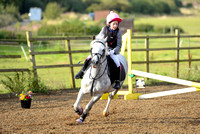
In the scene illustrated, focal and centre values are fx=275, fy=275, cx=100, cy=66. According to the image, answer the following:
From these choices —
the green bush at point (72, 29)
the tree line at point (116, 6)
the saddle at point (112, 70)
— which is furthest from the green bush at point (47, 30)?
the tree line at point (116, 6)

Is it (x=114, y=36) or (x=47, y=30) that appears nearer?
(x=114, y=36)

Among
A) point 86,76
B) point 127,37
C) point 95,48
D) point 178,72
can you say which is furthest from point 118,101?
point 178,72

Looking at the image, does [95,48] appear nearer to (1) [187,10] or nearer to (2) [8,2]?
(2) [8,2]

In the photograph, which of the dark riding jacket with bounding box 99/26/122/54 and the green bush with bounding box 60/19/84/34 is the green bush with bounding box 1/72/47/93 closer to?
the dark riding jacket with bounding box 99/26/122/54

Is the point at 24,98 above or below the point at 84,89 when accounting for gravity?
below

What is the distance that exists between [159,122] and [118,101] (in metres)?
2.44

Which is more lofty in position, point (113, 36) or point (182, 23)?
point (182, 23)

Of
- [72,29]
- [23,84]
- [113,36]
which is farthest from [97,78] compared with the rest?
[72,29]

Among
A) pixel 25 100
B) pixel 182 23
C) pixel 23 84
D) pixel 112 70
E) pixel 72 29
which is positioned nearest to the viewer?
pixel 112 70

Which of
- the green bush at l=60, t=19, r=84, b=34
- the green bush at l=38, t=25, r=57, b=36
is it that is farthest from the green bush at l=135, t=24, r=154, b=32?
the green bush at l=38, t=25, r=57, b=36

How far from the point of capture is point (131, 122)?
5977 mm

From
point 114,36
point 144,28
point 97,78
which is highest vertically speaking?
point 114,36

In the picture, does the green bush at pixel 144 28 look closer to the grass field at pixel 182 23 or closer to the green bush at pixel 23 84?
the grass field at pixel 182 23

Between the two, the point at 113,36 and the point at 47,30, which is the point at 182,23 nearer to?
the point at 47,30
